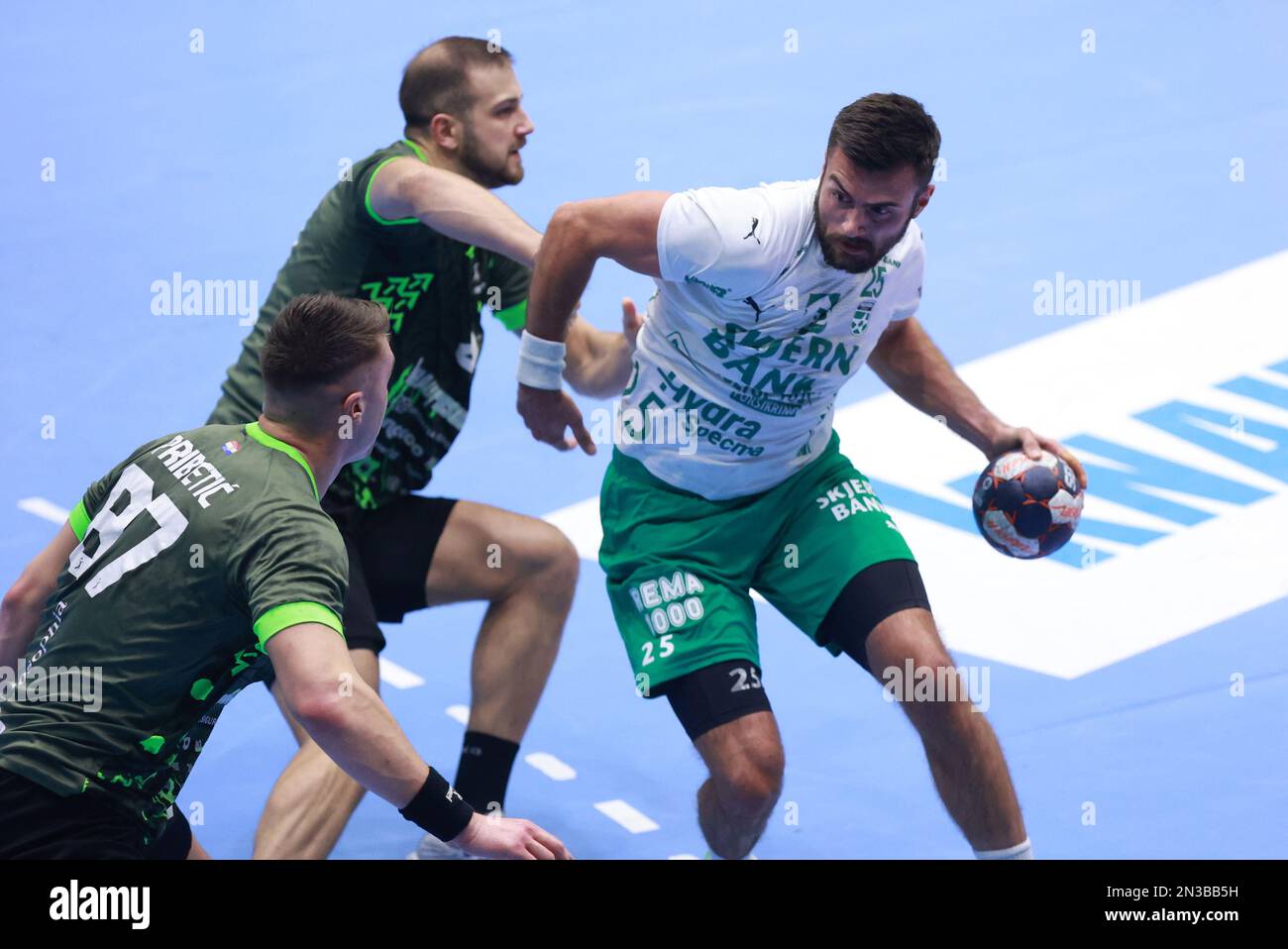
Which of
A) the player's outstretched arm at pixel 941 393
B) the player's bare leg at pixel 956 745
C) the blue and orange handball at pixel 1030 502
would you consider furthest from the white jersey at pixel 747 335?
the player's bare leg at pixel 956 745

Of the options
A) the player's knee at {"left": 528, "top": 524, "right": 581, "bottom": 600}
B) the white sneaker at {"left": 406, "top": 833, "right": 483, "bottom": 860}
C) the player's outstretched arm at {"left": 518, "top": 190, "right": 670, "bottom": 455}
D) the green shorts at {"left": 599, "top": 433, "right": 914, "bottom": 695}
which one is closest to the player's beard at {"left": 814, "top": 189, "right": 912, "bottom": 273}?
the player's outstretched arm at {"left": 518, "top": 190, "right": 670, "bottom": 455}

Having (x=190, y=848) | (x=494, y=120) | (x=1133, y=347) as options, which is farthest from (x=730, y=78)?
(x=190, y=848)

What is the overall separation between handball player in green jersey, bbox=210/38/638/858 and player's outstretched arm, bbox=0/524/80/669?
1.23 metres

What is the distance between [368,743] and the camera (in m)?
3.05

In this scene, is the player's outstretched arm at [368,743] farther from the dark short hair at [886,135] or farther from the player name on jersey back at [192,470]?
the dark short hair at [886,135]

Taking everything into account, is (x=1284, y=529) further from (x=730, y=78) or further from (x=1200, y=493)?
(x=730, y=78)

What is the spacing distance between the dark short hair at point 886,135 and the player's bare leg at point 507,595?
1501 millimetres

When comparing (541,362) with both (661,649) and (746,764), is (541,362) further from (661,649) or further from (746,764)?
(746,764)

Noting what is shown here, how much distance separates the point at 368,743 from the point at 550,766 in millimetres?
2553

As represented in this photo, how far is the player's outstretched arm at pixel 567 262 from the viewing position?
427 centimetres

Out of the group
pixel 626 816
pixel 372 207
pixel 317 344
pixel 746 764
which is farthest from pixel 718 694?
pixel 372 207

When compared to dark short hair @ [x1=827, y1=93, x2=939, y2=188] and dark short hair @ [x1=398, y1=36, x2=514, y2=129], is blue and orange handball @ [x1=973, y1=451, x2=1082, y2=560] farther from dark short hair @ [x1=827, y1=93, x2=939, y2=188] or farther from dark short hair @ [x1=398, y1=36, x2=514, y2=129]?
Result: dark short hair @ [x1=398, y1=36, x2=514, y2=129]

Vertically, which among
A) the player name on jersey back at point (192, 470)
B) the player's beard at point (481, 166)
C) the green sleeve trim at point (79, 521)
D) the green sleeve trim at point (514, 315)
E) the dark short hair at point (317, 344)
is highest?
the player's beard at point (481, 166)
